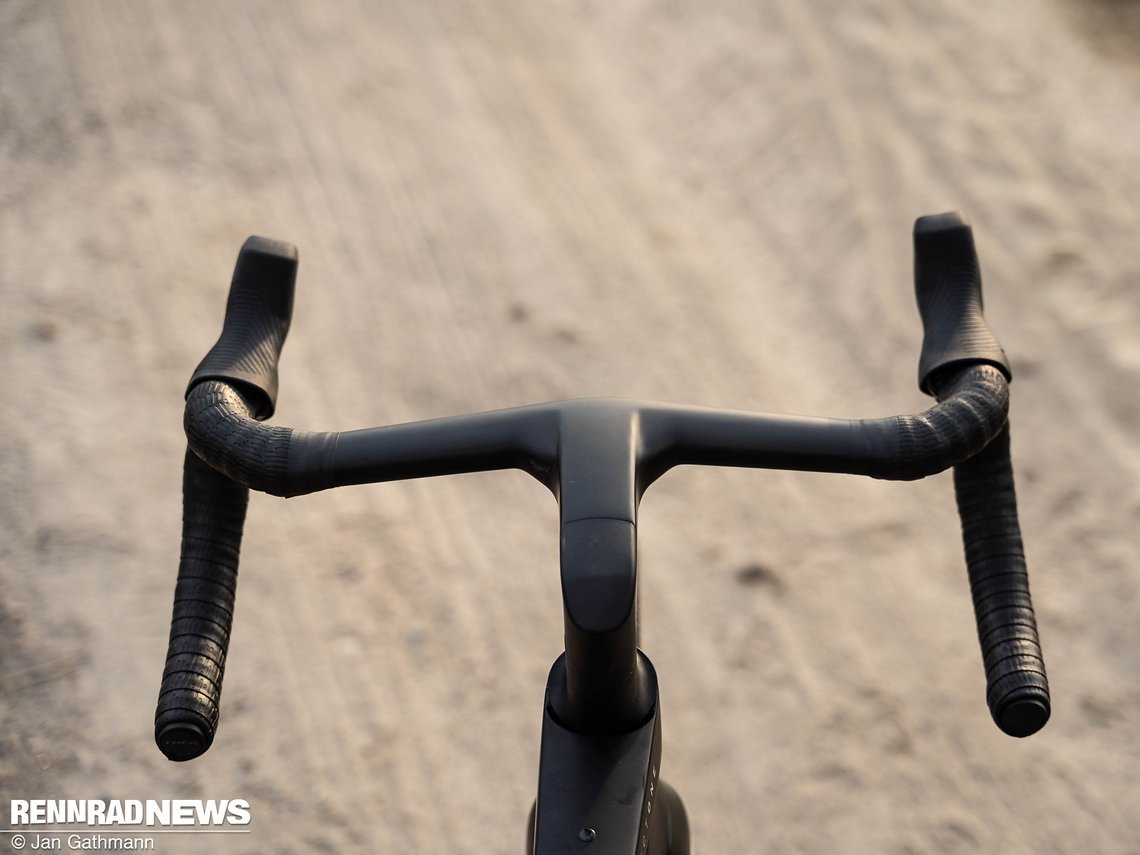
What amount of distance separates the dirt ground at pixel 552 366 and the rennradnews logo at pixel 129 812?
0.04 m

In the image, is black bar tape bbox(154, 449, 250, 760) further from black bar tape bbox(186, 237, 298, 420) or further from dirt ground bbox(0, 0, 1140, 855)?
dirt ground bbox(0, 0, 1140, 855)

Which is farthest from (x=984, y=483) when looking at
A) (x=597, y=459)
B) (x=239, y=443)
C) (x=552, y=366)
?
(x=552, y=366)

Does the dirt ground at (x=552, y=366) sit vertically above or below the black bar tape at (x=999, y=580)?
below

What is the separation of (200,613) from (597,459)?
1.99 ft

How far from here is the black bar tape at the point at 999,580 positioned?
1.52 metres

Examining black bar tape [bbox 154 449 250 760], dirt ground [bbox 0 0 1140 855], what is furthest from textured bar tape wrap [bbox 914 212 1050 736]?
dirt ground [bbox 0 0 1140 855]

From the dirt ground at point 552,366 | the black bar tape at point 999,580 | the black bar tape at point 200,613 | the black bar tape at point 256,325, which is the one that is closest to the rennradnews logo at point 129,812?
the dirt ground at point 552,366

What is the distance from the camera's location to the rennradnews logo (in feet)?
11.1

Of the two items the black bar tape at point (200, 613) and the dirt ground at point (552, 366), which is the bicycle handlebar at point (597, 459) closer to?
the black bar tape at point (200, 613)

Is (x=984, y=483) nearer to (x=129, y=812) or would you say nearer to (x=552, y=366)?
(x=129, y=812)

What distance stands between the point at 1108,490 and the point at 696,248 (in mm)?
1865

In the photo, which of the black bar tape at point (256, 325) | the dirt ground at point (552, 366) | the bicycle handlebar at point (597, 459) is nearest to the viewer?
the bicycle handlebar at point (597, 459)

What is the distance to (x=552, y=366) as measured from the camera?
180 inches

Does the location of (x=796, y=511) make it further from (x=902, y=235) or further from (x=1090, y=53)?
(x=1090, y=53)
